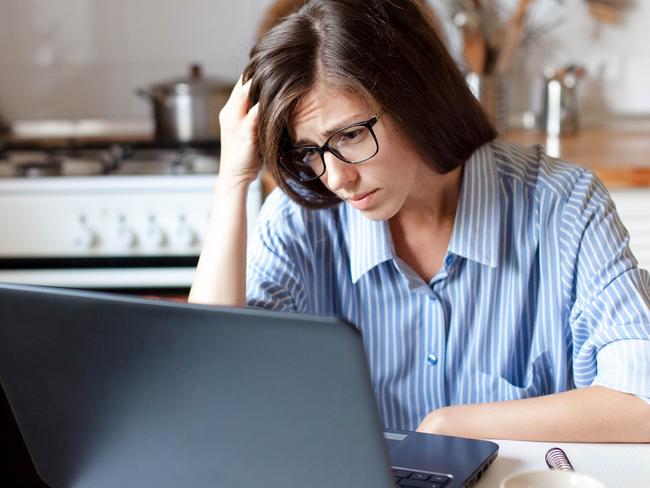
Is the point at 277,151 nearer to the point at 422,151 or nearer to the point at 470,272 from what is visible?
the point at 422,151

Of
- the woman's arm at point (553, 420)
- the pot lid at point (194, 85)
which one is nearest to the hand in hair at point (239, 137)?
the woman's arm at point (553, 420)

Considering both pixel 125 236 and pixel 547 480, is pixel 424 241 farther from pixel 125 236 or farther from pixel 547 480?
pixel 125 236

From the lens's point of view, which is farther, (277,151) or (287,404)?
(277,151)

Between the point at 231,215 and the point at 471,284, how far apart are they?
0.37 meters

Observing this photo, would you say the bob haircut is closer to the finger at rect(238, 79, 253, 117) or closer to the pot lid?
the finger at rect(238, 79, 253, 117)

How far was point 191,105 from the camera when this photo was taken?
262 centimetres

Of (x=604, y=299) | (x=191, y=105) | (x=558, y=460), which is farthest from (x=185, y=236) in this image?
(x=558, y=460)

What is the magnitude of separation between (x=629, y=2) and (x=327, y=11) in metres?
1.78

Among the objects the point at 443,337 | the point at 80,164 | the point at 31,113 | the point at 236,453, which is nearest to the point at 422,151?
the point at 443,337

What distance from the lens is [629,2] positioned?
2.78 metres

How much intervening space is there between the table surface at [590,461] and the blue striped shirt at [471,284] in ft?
0.90

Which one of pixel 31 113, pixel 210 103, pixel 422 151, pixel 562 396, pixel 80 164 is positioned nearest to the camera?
pixel 562 396

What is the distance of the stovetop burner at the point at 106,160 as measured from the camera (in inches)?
93.1

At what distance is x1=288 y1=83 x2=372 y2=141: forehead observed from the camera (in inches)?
48.4
